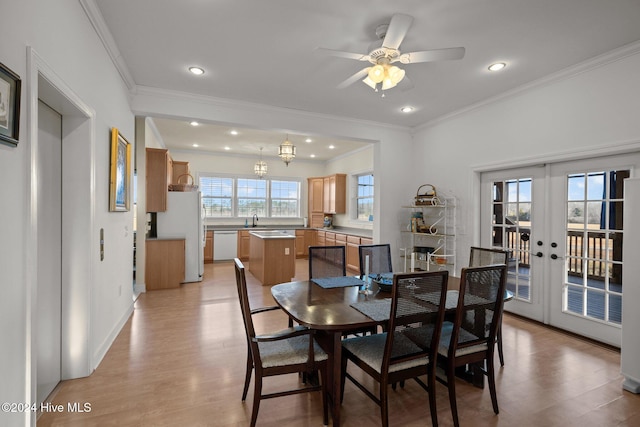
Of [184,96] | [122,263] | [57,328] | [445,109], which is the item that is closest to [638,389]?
[445,109]

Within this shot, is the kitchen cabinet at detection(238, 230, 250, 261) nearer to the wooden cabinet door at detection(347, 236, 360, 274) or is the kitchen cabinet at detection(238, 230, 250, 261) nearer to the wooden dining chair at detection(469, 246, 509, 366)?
the wooden cabinet door at detection(347, 236, 360, 274)

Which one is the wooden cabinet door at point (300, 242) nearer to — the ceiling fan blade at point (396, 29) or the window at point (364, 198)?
the window at point (364, 198)

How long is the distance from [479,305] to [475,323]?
8.0 inches

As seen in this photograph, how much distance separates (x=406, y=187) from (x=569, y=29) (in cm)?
308

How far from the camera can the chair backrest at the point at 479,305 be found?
1.86m

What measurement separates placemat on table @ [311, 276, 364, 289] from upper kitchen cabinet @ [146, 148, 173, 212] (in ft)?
11.6

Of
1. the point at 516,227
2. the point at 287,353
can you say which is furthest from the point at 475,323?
the point at 516,227

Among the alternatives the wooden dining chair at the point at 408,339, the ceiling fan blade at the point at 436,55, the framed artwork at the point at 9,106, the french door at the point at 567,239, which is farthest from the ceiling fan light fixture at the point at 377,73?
the french door at the point at 567,239

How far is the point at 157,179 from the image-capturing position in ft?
16.5

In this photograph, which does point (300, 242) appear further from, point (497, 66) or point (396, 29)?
point (396, 29)

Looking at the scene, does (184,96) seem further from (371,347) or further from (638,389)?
(638,389)

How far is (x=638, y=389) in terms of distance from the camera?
2.25 m

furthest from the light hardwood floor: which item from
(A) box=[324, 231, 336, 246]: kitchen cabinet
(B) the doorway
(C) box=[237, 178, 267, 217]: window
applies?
(C) box=[237, 178, 267, 217]: window

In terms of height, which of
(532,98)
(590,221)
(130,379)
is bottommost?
(130,379)
